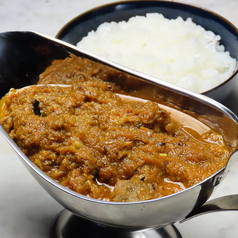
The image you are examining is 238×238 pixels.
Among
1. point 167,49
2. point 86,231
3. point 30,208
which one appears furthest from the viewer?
point 167,49

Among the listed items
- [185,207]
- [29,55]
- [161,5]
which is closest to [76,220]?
[185,207]

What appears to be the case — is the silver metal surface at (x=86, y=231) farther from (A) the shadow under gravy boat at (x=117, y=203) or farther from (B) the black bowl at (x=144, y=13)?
(B) the black bowl at (x=144, y=13)

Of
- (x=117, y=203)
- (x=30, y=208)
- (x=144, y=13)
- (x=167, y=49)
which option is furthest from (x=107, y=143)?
(x=144, y=13)

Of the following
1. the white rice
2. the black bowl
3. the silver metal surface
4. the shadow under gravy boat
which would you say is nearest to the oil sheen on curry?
the shadow under gravy boat

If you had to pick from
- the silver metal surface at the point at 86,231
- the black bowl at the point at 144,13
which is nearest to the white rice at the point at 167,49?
the black bowl at the point at 144,13

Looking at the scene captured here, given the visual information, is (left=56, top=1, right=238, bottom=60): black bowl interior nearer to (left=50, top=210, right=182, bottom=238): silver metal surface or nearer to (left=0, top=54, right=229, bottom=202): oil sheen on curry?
(left=0, top=54, right=229, bottom=202): oil sheen on curry

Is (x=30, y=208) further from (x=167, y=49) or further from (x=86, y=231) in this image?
(x=167, y=49)

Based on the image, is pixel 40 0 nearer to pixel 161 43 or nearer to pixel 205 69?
pixel 161 43
